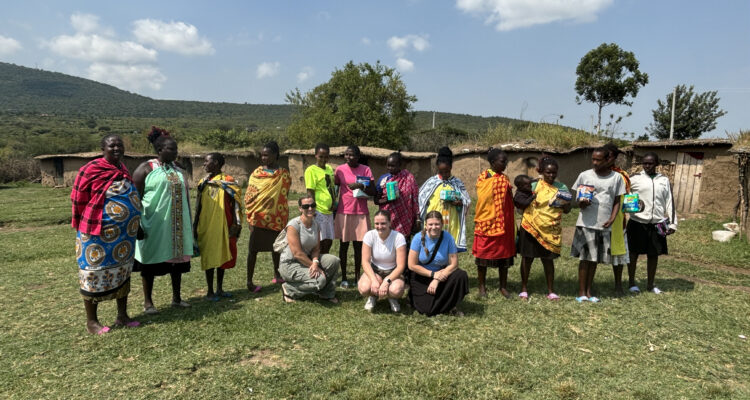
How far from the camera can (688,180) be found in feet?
40.4

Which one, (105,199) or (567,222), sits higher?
(105,199)

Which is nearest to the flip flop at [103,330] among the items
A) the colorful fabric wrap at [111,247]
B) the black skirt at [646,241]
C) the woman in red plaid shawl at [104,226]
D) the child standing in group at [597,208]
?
the woman in red plaid shawl at [104,226]

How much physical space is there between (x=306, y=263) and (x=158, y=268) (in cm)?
158

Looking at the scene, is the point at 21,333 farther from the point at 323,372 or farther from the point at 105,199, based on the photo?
the point at 323,372

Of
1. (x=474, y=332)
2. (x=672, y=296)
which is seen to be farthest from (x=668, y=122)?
(x=474, y=332)

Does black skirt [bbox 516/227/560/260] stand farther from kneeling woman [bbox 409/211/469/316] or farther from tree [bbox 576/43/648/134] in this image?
tree [bbox 576/43/648/134]

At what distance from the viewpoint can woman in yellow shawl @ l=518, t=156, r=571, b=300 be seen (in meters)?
5.05

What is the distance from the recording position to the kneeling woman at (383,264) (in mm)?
4605

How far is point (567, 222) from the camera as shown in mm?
11289

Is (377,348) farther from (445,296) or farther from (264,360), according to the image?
(445,296)

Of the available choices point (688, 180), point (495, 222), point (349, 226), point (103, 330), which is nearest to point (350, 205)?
point (349, 226)

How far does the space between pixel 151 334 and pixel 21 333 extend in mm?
1302

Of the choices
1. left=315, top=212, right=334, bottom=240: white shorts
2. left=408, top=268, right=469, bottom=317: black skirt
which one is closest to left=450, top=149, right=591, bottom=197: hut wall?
left=315, top=212, right=334, bottom=240: white shorts

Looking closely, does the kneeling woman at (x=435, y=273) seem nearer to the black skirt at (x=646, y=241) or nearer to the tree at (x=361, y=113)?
the black skirt at (x=646, y=241)
